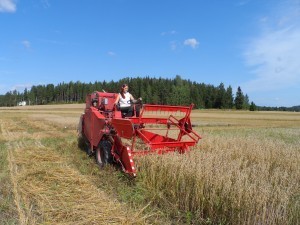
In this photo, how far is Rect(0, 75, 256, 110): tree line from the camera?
356 ft

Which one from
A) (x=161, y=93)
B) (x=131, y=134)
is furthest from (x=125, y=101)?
(x=161, y=93)

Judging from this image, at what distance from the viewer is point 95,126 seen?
32.1ft

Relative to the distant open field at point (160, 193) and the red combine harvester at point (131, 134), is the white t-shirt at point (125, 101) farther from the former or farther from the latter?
the distant open field at point (160, 193)

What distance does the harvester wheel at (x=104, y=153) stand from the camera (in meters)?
8.59

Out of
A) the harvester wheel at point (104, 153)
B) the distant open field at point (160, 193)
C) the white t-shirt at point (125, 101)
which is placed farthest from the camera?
the white t-shirt at point (125, 101)

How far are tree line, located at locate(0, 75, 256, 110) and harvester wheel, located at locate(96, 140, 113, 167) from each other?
9439 centimetres

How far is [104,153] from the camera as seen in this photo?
8828 millimetres

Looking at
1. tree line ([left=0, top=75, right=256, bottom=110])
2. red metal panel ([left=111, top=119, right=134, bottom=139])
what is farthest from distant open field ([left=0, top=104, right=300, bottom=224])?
tree line ([left=0, top=75, right=256, bottom=110])

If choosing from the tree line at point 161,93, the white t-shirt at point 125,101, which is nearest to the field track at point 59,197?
the white t-shirt at point 125,101

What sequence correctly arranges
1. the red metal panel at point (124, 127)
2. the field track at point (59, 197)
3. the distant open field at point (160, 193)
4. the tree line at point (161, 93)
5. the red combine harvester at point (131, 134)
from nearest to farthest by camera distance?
the distant open field at point (160, 193)
the field track at point (59, 197)
the red metal panel at point (124, 127)
the red combine harvester at point (131, 134)
the tree line at point (161, 93)

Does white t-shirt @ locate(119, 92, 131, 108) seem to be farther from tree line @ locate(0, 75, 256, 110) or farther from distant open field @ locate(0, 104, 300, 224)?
tree line @ locate(0, 75, 256, 110)

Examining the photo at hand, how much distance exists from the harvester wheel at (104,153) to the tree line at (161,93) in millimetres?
94386

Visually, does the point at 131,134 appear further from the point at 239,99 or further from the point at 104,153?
the point at 239,99

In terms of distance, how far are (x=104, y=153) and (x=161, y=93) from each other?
4007 inches
